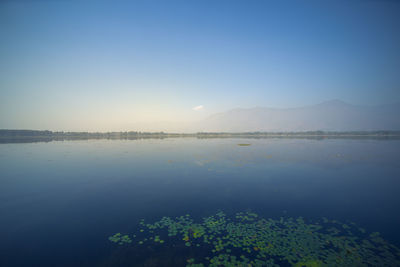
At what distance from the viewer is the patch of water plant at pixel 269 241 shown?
8.75 metres

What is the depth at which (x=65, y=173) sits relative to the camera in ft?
97.0

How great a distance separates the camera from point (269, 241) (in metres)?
10.3

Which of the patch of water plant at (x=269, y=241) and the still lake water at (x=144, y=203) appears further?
the still lake water at (x=144, y=203)

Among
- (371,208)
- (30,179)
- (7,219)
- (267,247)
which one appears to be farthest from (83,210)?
(371,208)

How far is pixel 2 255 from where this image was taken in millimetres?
9609

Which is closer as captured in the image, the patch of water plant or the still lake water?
the patch of water plant

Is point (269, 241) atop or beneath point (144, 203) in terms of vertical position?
atop

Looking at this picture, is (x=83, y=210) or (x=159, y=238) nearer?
(x=159, y=238)

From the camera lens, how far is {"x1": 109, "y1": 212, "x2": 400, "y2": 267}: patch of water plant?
8.75 metres

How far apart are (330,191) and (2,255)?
92.7ft

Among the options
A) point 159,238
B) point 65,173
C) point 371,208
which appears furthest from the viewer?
point 65,173

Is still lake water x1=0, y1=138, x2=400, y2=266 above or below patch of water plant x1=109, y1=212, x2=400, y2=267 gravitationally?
below

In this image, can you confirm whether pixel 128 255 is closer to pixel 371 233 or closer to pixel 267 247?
pixel 267 247

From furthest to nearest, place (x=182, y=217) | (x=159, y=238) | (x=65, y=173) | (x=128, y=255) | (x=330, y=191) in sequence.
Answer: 1. (x=65, y=173)
2. (x=330, y=191)
3. (x=182, y=217)
4. (x=159, y=238)
5. (x=128, y=255)
